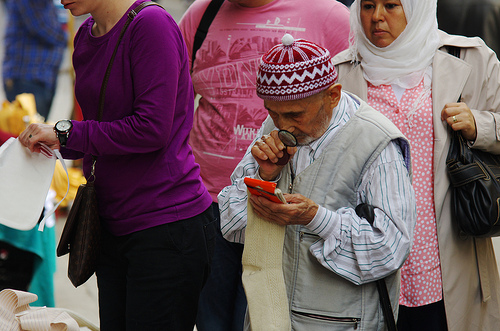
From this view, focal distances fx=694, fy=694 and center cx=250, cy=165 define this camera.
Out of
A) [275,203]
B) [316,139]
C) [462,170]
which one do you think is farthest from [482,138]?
[275,203]

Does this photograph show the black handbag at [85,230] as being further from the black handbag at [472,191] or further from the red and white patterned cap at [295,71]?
the black handbag at [472,191]

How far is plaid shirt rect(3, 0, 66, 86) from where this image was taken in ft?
19.1

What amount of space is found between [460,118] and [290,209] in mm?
918

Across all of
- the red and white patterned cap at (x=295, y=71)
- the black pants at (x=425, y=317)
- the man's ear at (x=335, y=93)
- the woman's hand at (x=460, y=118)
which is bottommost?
the black pants at (x=425, y=317)

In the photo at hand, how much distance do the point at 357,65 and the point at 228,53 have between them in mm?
540

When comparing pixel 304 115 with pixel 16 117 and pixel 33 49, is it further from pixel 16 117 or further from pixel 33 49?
pixel 33 49

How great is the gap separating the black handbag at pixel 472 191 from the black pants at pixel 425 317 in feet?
1.00

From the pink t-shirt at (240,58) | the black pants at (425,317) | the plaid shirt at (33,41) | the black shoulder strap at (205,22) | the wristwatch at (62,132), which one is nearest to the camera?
the wristwatch at (62,132)

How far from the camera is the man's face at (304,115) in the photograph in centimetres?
185

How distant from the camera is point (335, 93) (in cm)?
189

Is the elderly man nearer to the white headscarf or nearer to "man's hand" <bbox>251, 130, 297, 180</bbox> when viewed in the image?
"man's hand" <bbox>251, 130, 297, 180</bbox>

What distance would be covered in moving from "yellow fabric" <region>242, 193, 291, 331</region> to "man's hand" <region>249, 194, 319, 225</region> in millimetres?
55

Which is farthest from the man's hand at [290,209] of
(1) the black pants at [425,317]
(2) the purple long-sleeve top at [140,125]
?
(1) the black pants at [425,317]

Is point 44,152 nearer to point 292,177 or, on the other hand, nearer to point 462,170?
point 292,177
